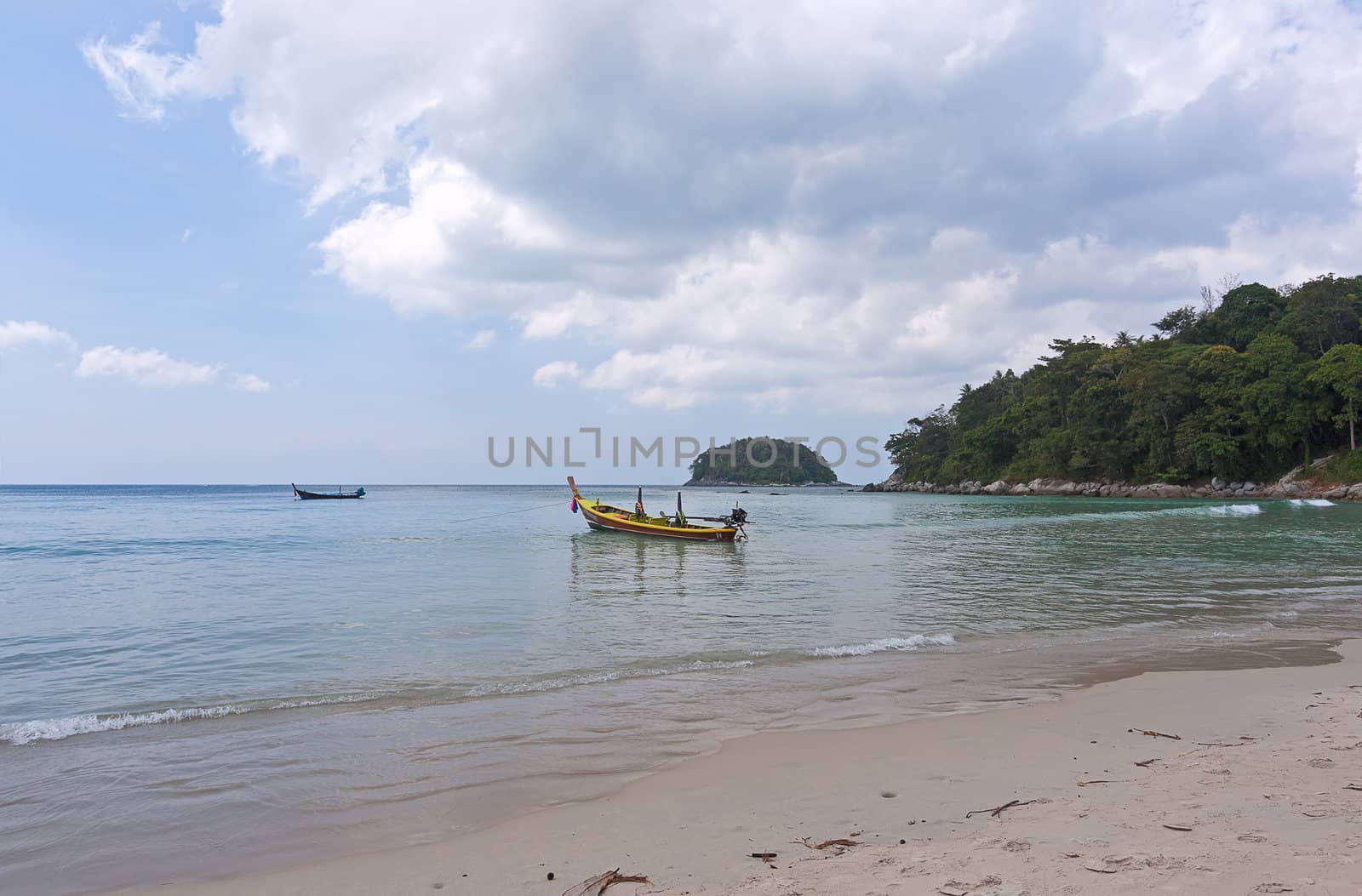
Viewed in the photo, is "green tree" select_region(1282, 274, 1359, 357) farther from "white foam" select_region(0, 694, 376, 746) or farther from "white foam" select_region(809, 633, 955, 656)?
"white foam" select_region(0, 694, 376, 746)

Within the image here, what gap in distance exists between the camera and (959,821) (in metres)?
4.07

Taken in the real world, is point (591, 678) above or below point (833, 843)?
below

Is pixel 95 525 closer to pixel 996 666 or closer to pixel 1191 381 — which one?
pixel 996 666

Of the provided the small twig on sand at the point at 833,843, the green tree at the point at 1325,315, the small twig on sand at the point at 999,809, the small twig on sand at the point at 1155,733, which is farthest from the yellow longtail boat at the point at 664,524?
the green tree at the point at 1325,315

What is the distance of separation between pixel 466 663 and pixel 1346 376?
6715 centimetres

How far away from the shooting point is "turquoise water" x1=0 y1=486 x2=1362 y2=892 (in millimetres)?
4914

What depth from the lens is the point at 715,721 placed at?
6547 mm

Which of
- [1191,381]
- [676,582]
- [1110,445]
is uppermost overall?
[1191,381]

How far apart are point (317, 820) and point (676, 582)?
43.3 feet

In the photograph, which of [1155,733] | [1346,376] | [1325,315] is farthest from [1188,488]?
[1155,733]

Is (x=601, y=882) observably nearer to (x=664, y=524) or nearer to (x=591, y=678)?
(x=591, y=678)

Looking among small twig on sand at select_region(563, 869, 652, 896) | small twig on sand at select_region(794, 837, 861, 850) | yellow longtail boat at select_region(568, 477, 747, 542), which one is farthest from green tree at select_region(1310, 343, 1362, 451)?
small twig on sand at select_region(563, 869, 652, 896)

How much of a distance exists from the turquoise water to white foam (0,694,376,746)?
31 millimetres

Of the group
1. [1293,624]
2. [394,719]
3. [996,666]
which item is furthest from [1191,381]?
[394,719]
